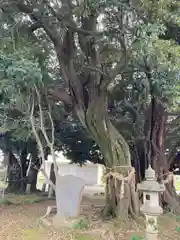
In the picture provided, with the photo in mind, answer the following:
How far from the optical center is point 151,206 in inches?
149

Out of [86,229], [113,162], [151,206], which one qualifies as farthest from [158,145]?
[151,206]

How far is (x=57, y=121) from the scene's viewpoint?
9.57 m

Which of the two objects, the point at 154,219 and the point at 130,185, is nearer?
the point at 154,219

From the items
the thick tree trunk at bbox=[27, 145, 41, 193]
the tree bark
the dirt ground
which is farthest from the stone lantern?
the tree bark

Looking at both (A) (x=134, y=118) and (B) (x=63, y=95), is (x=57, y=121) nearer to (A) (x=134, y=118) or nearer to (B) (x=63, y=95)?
(A) (x=134, y=118)

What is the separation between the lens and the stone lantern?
12.2 feet

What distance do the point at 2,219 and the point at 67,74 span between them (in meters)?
3.59

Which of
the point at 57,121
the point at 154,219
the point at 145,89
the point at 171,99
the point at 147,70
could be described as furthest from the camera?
the point at 57,121

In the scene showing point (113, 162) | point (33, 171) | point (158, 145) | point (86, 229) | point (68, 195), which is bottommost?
point (86, 229)

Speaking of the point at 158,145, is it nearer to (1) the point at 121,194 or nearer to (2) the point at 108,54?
(1) the point at 121,194

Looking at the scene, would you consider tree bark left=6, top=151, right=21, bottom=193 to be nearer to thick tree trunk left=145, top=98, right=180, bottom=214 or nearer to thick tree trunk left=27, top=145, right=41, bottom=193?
thick tree trunk left=27, top=145, right=41, bottom=193

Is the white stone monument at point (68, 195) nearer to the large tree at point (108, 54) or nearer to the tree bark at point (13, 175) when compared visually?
the large tree at point (108, 54)

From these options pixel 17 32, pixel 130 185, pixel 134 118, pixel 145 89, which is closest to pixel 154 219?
pixel 130 185

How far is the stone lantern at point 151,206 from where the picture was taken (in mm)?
3707
